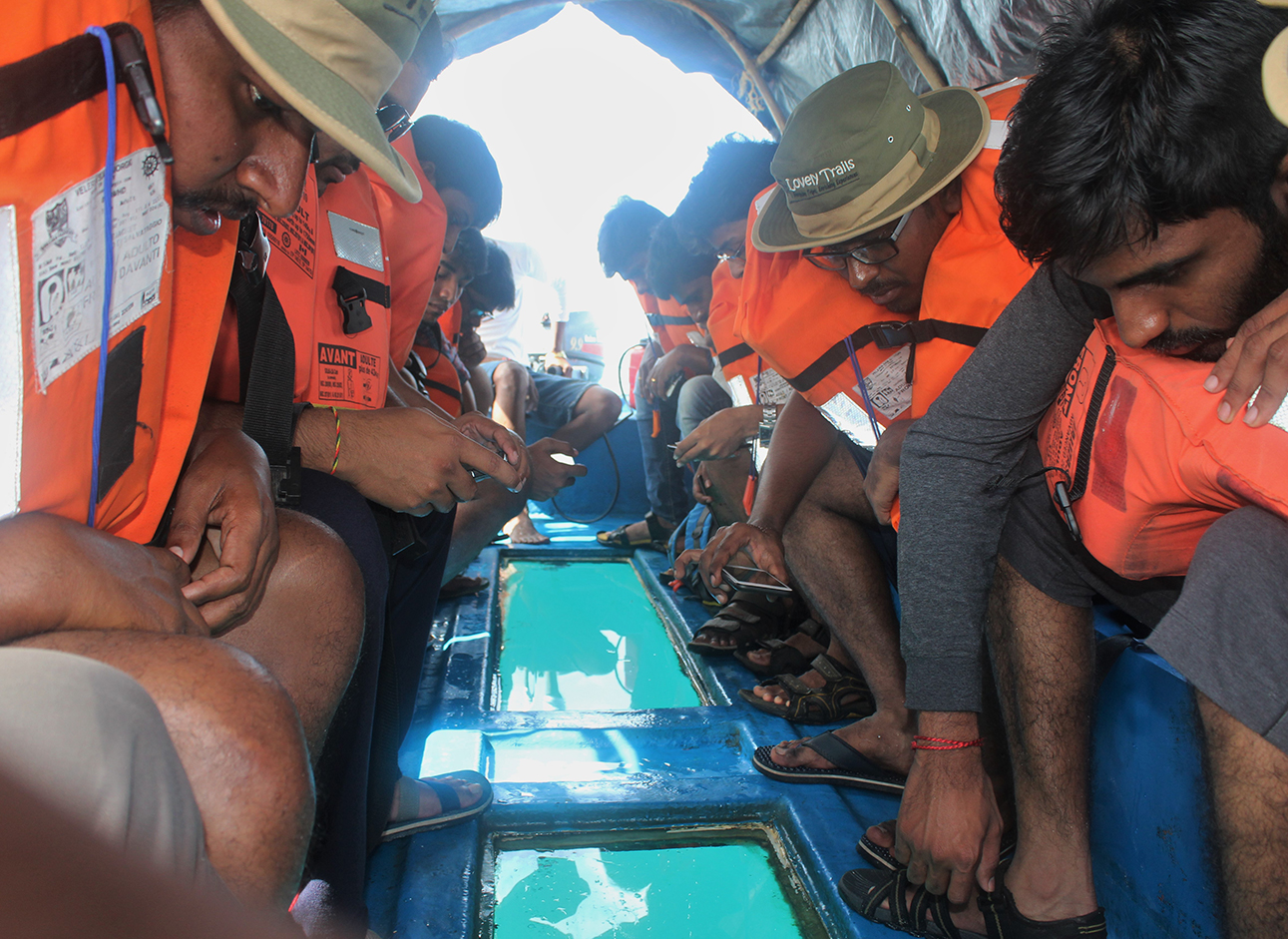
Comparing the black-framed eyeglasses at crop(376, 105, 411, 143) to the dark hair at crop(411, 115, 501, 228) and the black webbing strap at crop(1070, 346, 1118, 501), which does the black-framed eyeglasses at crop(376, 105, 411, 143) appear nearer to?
the dark hair at crop(411, 115, 501, 228)

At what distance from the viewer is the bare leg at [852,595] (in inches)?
61.1

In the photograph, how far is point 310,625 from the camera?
0.97m

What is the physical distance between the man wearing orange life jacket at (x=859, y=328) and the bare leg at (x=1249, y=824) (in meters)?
0.73

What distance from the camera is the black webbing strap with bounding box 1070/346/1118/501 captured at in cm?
98

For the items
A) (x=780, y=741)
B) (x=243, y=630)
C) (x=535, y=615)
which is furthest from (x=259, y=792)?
(x=535, y=615)

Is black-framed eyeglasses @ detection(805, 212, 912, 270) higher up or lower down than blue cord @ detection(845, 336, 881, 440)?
higher up

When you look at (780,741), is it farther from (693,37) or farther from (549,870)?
(693,37)

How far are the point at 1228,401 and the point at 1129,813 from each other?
1.99 ft

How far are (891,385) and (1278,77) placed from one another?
1.07 m

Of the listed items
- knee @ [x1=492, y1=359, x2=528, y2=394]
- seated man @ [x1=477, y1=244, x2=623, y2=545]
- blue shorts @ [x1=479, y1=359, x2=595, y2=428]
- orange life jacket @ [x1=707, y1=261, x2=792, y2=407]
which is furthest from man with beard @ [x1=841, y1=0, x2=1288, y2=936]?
blue shorts @ [x1=479, y1=359, x2=595, y2=428]

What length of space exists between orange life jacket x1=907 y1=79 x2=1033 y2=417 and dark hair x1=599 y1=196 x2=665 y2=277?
269 centimetres

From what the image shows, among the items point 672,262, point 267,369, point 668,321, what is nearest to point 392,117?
point 267,369

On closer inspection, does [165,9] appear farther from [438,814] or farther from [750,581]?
[750,581]

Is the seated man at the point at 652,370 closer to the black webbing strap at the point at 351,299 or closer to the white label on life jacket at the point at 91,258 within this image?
the black webbing strap at the point at 351,299
